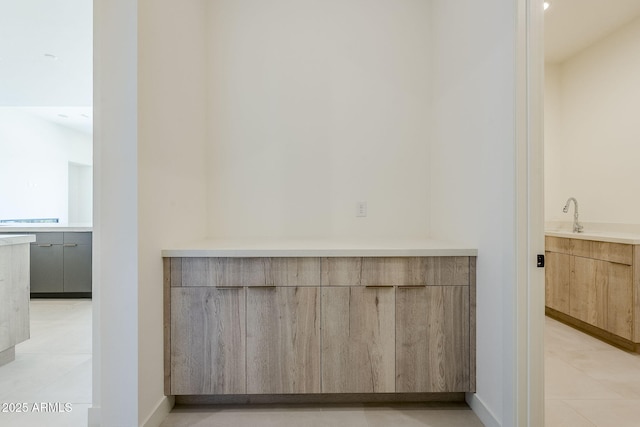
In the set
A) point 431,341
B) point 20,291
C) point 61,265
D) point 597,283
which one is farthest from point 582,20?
point 61,265

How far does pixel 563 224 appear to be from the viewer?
377cm

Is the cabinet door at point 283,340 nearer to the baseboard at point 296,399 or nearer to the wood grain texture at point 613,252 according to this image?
the baseboard at point 296,399

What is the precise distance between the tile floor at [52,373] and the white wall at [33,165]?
3732 mm

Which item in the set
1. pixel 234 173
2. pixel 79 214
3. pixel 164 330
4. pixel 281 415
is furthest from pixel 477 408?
pixel 79 214

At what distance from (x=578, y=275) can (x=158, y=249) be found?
339 cm

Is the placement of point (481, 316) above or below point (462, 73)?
below

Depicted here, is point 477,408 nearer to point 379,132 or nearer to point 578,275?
point 379,132

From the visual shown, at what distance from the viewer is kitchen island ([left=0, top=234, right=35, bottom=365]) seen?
2.36 meters

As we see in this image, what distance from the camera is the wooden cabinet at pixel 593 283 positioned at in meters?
2.61

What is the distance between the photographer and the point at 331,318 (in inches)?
72.0

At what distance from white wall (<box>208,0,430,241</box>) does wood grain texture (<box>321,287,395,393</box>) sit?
693 millimetres

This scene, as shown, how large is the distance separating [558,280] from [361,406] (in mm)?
2534

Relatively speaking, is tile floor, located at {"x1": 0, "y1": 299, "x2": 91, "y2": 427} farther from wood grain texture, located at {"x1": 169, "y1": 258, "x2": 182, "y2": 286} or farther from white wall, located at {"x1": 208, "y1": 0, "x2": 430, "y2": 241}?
white wall, located at {"x1": 208, "y1": 0, "x2": 430, "y2": 241}

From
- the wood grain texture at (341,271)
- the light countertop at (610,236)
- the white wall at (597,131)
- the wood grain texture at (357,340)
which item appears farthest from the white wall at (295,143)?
the white wall at (597,131)
